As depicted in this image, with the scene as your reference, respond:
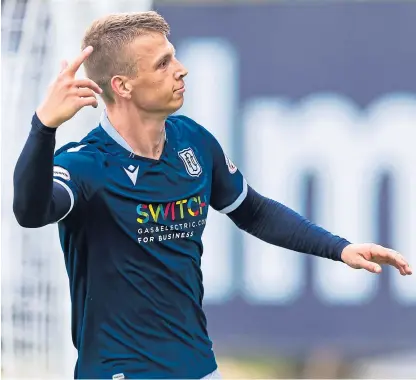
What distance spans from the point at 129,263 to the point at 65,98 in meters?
0.58

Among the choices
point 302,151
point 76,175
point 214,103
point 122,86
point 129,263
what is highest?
point 214,103

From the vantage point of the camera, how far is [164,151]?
338 cm

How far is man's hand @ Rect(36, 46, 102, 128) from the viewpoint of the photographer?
9.31 feet

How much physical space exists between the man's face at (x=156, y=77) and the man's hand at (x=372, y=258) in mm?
694

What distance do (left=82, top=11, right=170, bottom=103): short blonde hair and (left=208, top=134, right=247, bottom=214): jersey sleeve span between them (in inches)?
16.1

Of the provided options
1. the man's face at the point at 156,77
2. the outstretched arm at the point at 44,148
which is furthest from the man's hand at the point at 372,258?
the outstretched arm at the point at 44,148

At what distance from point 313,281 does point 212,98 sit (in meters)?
1.17

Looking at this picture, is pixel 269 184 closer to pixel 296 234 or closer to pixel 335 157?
pixel 335 157

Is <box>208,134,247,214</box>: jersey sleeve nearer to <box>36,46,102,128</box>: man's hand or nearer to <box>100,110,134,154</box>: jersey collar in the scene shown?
<box>100,110,134,154</box>: jersey collar

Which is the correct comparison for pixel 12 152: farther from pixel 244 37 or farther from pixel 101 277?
pixel 101 277

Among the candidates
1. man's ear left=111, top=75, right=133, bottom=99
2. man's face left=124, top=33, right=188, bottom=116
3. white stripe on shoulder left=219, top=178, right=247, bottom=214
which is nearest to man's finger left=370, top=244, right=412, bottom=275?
white stripe on shoulder left=219, top=178, right=247, bottom=214

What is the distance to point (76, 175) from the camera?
3137 millimetres

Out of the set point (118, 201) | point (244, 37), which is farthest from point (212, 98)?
point (118, 201)

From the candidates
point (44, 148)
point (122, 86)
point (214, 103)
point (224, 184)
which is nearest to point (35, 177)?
point (44, 148)
